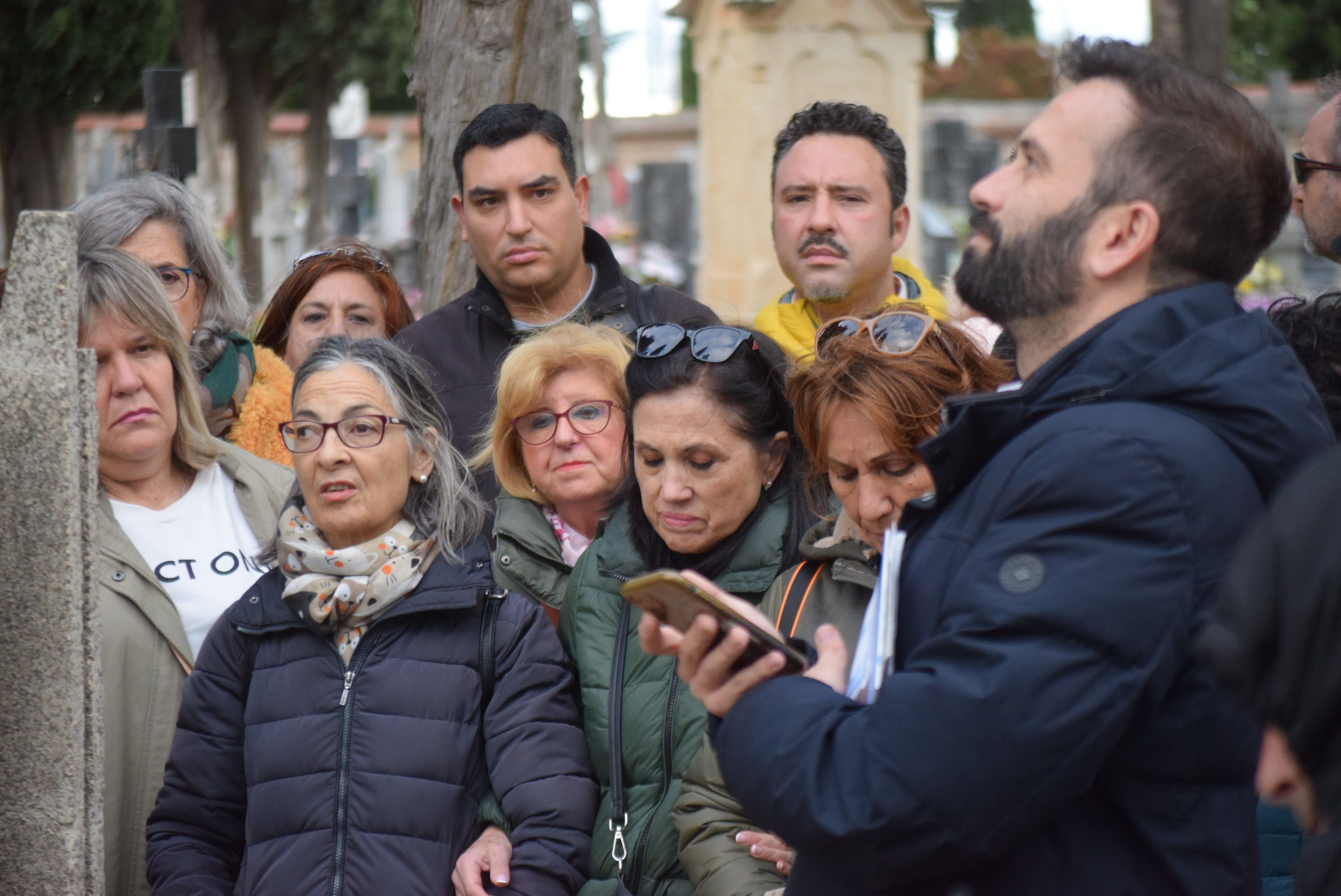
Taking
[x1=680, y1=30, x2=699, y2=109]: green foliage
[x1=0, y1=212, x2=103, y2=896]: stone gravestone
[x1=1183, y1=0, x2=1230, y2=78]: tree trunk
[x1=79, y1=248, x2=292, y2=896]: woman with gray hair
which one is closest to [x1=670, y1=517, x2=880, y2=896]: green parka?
→ [x1=0, y1=212, x2=103, y2=896]: stone gravestone

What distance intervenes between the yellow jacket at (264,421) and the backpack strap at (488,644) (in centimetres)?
140

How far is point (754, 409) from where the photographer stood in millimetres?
3291

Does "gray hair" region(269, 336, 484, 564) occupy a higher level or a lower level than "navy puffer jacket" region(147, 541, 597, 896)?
higher

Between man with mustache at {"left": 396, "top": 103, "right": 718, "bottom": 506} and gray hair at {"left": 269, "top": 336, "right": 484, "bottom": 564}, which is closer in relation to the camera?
gray hair at {"left": 269, "top": 336, "right": 484, "bottom": 564}

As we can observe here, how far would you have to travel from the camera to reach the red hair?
4.90 m

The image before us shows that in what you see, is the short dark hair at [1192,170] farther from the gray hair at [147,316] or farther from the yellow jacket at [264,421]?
the yellow jacket at [264,421]

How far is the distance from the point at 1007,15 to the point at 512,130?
40.1 metres

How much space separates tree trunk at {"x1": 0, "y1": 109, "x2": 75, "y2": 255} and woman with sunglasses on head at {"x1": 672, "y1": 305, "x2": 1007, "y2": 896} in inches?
577

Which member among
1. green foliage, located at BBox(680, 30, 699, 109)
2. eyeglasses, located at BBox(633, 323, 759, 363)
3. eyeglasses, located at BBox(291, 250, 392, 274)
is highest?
green foliage, located at BBox(680, 30, 699, 109)

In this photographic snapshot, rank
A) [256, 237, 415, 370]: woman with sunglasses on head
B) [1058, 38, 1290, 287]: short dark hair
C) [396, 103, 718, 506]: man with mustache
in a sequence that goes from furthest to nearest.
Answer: [256, 237, 415, 370]: woman with sunglasses on head, [396, 103, 718, 506]: man with mustache, [1058, 38, 1290, 287]: short dark hair

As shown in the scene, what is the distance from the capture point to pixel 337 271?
4898mm

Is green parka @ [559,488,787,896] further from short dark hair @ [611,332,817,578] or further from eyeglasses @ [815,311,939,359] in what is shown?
eyeglasses @ [815,311,939,359]

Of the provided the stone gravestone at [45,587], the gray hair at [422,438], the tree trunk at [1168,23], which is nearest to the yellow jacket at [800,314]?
the gray hair at [422,438]

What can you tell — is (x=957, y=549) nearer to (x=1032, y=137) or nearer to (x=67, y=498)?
(x=1032, y=137)
